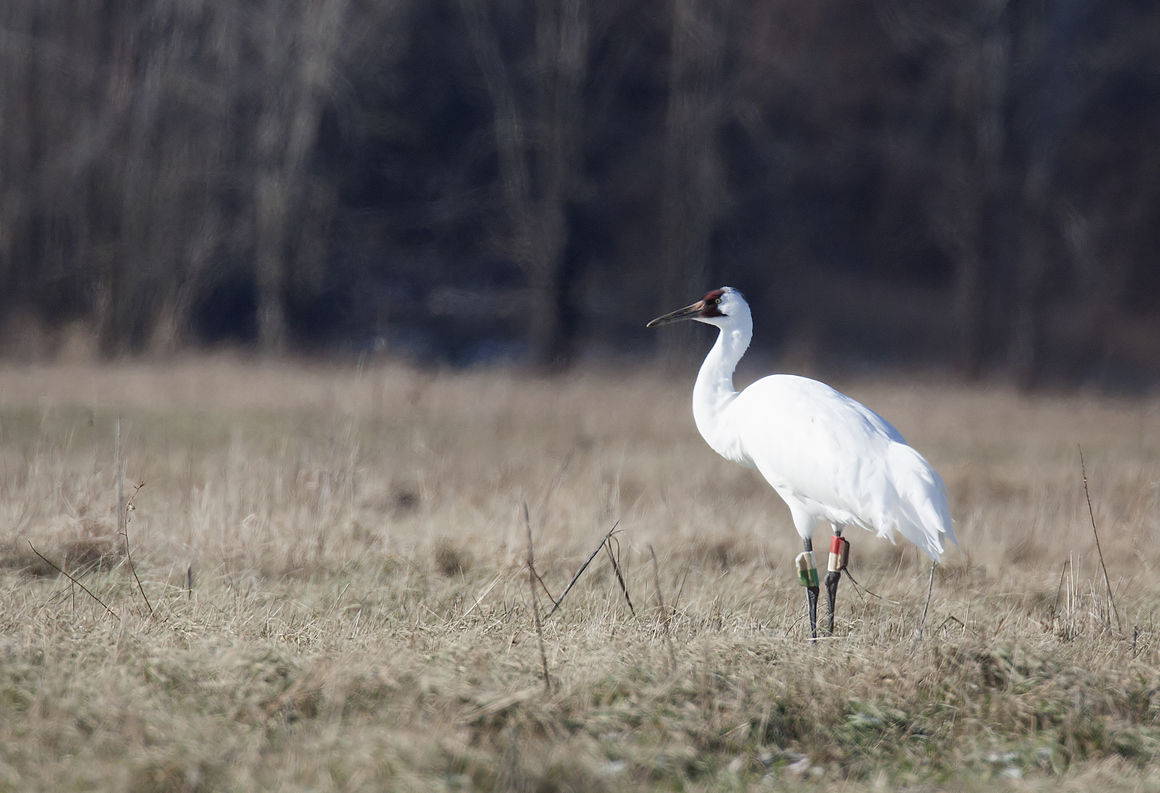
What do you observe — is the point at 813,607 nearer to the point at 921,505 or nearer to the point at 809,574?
the point at 809,574

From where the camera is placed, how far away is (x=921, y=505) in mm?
5238

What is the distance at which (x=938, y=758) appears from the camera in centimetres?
392

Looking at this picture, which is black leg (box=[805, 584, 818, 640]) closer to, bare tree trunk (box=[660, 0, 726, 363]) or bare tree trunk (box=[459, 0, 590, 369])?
bare tree trunk (box=[459, 0, 590, 369])

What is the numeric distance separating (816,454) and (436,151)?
14438 mm

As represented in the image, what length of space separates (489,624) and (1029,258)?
13641 millimetres

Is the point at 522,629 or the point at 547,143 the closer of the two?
the point at 522,629

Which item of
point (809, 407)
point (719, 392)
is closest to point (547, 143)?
point (719, 392)

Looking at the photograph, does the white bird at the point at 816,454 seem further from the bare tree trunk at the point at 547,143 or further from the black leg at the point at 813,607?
the bare tree trunk at the point at 547,143

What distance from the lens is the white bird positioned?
17.4ft

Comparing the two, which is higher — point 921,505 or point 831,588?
point 921,505

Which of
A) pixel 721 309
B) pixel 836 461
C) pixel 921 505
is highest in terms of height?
pixel 721 309

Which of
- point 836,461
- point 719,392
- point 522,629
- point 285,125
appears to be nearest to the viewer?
point 522,629

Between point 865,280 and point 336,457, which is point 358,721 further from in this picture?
point 865,280

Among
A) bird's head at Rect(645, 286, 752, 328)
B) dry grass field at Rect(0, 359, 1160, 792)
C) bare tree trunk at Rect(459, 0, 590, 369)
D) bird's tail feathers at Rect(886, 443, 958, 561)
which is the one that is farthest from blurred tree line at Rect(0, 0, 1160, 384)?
bird's tail feathers at Rect(886, 443, 958, 561)
